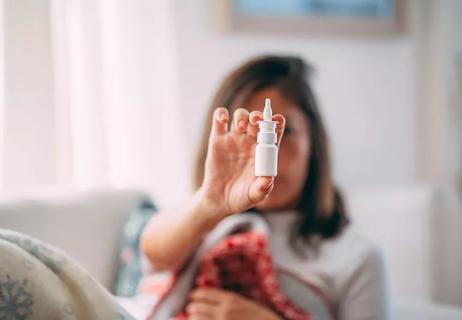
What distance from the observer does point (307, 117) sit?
4.10ft

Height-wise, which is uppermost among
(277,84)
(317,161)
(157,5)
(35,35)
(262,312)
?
(157,5)

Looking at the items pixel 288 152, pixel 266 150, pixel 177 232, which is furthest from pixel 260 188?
pixel 288 152

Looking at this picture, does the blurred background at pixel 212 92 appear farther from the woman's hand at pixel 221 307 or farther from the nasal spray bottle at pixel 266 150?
the nasal spray bottle at pixel 266 150

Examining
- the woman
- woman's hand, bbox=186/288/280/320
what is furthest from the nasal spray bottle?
woman's hand, bbox=186/288/280/320

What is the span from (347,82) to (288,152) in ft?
3.48

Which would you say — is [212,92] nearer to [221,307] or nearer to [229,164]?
[221,307]

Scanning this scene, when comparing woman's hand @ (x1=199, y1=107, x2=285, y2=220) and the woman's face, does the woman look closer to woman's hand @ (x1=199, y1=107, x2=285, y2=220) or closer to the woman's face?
the woman's face

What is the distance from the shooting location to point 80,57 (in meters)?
1.48

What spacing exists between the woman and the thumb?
0.72 ft

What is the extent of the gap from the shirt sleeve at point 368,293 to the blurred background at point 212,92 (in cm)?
45

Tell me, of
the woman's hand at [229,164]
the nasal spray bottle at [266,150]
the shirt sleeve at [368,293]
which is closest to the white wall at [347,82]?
the shirt sleeve at [368,293]

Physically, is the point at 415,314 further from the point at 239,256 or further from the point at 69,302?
the point at 69,302

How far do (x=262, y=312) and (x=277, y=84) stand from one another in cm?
37

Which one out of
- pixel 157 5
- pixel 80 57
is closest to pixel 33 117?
pixel 80 57
